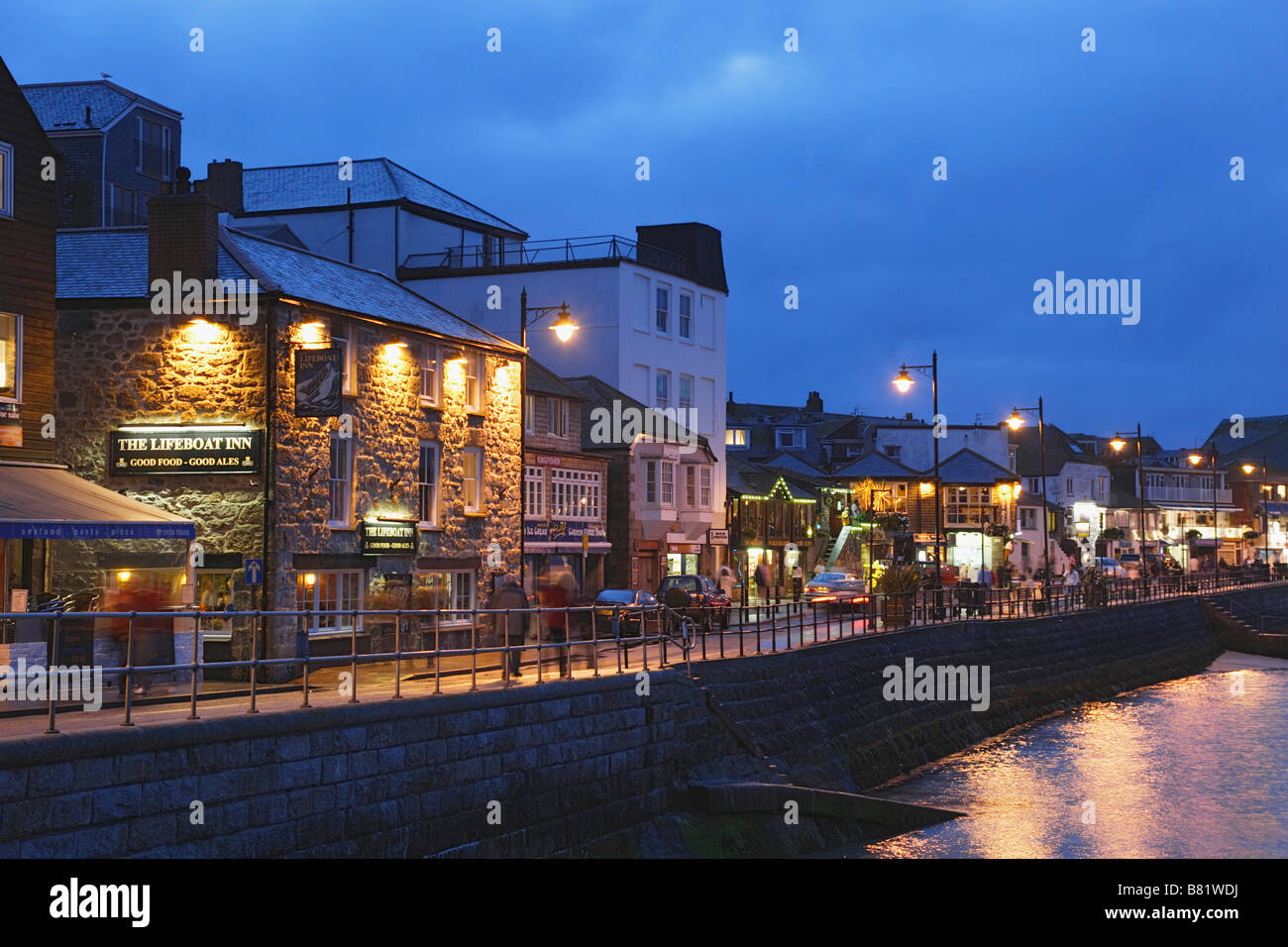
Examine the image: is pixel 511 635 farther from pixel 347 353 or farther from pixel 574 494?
pixel 574 494

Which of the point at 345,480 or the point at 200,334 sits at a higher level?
the point at 200,334

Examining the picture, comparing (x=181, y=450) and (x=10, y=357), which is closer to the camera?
(x=10, y=357)

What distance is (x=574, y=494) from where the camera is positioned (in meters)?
46.4

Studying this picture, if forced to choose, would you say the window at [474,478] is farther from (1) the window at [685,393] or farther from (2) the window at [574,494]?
(1) the window at [685,393]

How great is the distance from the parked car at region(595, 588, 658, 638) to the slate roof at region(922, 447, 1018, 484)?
173ft

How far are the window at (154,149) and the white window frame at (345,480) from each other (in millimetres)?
39455

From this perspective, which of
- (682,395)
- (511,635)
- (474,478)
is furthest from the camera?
(682,395)

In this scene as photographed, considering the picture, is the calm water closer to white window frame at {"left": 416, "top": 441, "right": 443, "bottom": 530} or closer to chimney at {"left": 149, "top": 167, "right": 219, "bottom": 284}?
white window frame at {"left": 416, "top": 441, "right": 443, "bottom": 530}

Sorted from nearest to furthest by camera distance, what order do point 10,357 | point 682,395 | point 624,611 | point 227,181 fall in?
point 10,357 → point 624,611 → point 227,181 → point 682,395

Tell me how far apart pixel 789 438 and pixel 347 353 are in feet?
209

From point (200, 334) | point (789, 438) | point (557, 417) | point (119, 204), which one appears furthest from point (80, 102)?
point (789, 438)

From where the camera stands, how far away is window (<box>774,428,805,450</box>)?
90.3 m
